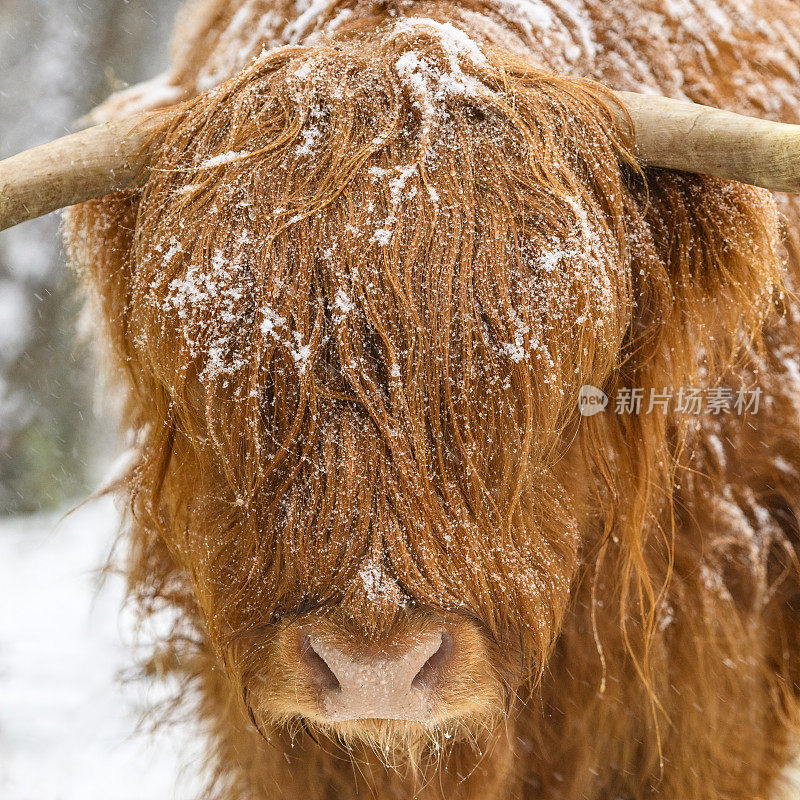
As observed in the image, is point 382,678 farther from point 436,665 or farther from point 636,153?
point 636,153

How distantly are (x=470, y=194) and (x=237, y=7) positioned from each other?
1.00 m

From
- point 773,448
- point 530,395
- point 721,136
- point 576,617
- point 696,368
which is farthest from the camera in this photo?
point 576,617

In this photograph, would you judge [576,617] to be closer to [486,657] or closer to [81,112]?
[486,657]

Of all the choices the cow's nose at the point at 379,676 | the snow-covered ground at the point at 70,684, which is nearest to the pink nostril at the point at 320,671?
the cow's nose at the point at 379,676

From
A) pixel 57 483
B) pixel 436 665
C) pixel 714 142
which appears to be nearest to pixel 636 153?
pixel 714 142

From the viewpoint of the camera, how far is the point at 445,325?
1173mm

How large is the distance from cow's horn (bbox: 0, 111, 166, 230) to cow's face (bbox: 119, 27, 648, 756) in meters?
0.05

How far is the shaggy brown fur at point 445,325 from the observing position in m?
→ 1.18

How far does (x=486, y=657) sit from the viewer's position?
4.18 ft

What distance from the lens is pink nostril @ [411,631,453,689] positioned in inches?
47.5

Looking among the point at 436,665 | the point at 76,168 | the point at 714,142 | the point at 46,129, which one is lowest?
the point at 436,665

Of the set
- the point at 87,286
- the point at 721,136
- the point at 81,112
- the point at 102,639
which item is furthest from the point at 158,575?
the point at 81,112

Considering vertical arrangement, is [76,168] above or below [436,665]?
above

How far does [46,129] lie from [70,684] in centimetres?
256
